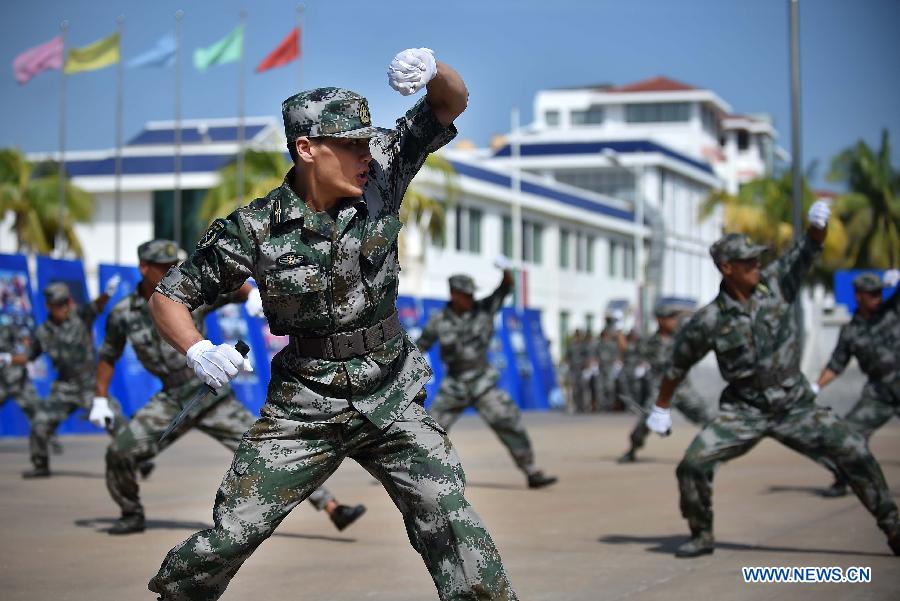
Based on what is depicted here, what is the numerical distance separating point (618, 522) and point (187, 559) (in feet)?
21.1

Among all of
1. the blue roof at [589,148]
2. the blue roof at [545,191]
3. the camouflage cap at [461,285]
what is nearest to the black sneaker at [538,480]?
the camouflage cap at [461,285]

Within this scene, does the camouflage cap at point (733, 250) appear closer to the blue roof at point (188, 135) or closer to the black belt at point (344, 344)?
the black belt at point (344, 344)

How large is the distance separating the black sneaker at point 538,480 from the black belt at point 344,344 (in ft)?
29.9

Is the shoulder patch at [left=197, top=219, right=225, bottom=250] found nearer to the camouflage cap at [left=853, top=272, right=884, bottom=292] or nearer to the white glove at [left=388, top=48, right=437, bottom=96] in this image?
the white glove at [left=388, top=48, right=437, bottom=96]

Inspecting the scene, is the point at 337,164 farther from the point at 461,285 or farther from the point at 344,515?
the point at 461,285

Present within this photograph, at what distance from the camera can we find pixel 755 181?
67.9 meters

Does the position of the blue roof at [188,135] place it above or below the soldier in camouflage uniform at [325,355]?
above

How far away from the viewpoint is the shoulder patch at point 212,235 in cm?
526

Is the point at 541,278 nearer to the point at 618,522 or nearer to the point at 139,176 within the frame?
the point at 139,176

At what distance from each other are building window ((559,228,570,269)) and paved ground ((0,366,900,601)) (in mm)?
44166

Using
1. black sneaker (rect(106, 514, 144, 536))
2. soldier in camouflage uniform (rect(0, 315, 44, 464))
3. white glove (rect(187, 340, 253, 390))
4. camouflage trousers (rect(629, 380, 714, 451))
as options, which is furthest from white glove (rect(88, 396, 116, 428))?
camouflage trousers (rect(629, 380, 714, 451))

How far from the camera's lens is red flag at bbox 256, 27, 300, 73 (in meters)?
37.9

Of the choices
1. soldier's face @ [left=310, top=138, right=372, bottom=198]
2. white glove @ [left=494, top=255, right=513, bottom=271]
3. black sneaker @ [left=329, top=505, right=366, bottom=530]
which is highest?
soldier's face @ [left=310, top=138, right=372, bottom=198]

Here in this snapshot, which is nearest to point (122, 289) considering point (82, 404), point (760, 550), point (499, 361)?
point (82, 404)
